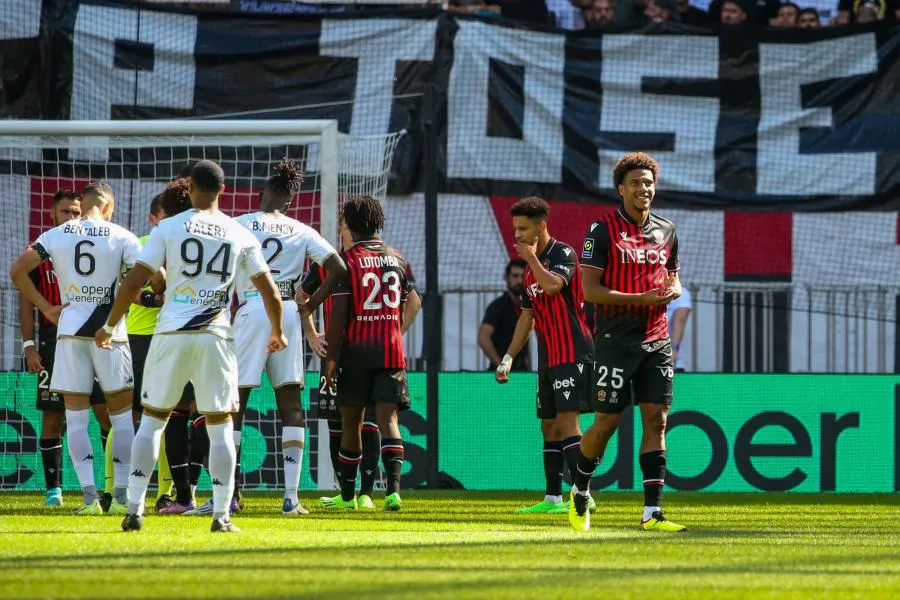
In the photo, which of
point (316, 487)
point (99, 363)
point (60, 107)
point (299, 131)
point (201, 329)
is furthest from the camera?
point (60, 107)

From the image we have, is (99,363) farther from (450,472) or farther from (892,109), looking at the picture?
(892,109)

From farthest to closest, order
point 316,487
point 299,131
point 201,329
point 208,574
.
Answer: point 316,487 < point 299,131 < point 201,329 < point 208,574

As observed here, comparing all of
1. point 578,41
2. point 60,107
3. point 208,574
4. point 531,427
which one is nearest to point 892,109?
point 578,41

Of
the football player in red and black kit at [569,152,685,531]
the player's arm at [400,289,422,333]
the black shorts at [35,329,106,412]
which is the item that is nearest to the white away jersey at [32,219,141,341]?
the black shorts at [35,329,106,412]

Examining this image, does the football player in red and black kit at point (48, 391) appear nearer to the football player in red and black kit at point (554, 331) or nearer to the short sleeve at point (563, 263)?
the football player in red and black kit at point (554, 331)

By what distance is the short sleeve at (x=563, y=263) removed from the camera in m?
10.0

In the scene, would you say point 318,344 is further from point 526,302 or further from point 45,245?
point 45,245

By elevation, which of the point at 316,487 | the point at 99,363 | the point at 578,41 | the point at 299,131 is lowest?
the point at 316,487

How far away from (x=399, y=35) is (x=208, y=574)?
1079cm

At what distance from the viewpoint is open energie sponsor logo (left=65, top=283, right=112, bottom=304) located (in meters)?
9.30

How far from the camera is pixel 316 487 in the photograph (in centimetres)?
1312

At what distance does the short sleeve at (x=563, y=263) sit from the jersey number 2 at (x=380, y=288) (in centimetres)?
107

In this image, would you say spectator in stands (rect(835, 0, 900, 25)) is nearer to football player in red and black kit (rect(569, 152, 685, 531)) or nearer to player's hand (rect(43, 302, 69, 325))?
football player in red and black kit (rect(569, 152, 685, 531))

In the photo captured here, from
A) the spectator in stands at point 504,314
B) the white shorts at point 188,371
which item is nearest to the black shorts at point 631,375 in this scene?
the white shorts at point 188,371
